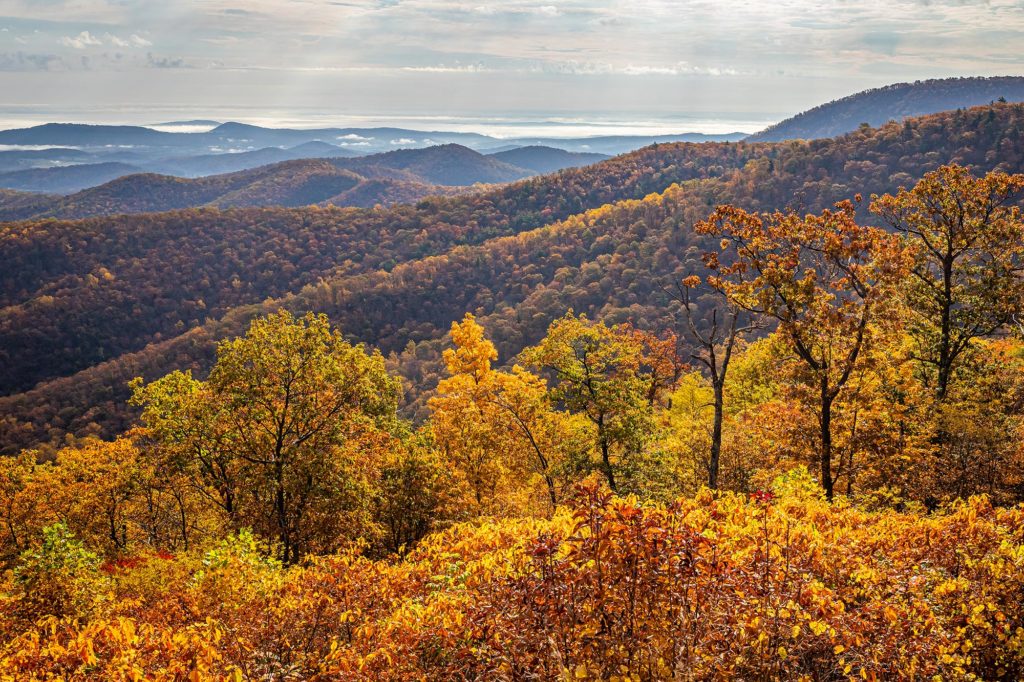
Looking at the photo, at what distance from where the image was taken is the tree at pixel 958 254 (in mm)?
19812

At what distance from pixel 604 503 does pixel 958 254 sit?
1971 centimetres

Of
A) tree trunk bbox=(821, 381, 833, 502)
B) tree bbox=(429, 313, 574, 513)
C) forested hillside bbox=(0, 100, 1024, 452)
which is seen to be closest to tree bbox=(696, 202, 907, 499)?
tree trunk bbox=(821, 381, 833, 502)

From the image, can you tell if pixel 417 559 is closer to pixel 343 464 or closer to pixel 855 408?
pixel 343 464

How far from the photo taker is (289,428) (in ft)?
70.1

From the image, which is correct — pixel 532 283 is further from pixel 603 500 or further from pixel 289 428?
pixel 603 500

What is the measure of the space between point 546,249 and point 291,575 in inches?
7221

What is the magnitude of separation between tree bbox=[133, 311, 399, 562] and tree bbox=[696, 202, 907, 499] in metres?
13.2

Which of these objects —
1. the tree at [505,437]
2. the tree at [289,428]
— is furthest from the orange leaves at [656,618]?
the tree at [505,437]

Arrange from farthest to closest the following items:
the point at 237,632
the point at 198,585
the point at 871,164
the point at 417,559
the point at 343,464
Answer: the point at 871,164 → the point at 343,464 → the point at 417,559 → the point at 198,585 → the point at 237,632

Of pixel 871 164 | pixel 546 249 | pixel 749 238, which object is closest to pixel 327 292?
pixel 546 249

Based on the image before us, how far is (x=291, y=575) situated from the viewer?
1328 cm

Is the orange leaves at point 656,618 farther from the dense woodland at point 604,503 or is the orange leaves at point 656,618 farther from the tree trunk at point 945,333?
the tree trunk at point 945,333

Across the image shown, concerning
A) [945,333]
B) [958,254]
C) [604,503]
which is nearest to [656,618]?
[604,503]

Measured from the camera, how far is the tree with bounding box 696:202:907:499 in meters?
18.0
